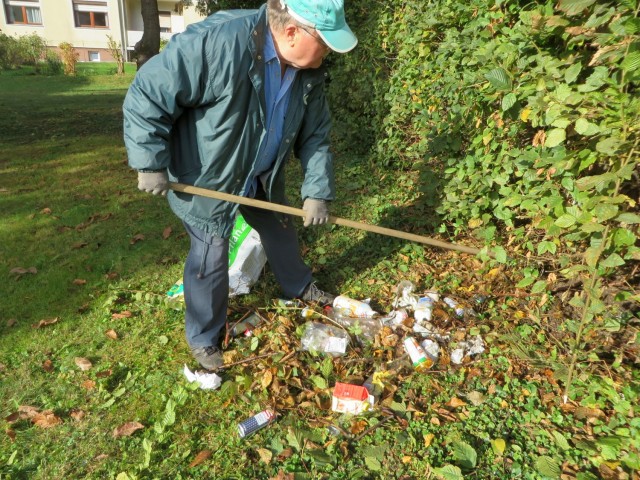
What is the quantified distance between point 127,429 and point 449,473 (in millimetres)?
1624

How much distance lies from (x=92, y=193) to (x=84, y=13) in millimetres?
29800

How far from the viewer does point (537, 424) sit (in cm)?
229

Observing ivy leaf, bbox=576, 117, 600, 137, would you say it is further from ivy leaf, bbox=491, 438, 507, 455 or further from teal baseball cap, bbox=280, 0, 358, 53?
ivy leaf, bbox=491, 438, 507, 455

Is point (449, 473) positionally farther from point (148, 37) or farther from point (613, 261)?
point (148, 37)

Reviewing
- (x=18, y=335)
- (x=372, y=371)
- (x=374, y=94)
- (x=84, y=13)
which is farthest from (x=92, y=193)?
(x=84, y=13)

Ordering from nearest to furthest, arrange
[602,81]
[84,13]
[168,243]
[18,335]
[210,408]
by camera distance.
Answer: [602,81]
[210,408]
[18,335]
[168,243]
[84,13]

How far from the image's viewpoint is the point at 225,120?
2.31 meters

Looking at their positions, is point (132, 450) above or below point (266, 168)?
below

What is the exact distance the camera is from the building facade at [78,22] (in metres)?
28.1

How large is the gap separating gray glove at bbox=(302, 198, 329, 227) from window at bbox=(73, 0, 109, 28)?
32.7 metres

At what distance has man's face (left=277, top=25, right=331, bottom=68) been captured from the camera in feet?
7.29

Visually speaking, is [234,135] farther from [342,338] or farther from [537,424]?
[537,424]

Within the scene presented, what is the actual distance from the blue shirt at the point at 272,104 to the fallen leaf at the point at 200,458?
140cm

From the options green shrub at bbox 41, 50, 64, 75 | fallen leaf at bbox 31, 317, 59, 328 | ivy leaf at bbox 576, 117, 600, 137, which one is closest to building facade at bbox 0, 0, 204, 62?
green shrub at bbox 41, 50, 64, 75
